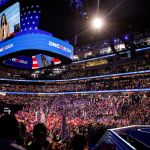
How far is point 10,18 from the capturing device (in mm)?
14156

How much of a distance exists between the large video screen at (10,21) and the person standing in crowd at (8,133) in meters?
13.9

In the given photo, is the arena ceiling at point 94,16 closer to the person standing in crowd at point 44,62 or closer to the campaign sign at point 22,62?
the person standing in crowd at point 44,62

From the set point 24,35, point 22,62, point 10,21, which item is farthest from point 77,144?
point 22,62

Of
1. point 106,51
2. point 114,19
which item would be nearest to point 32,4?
point 114,19

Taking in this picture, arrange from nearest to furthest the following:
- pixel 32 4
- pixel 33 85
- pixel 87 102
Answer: pixel 32 4
pixel 87 102
pixel 33 85

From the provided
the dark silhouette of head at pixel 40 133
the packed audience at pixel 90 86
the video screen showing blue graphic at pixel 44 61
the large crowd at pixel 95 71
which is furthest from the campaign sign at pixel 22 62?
the dark silhouette of head at pixel 40 133

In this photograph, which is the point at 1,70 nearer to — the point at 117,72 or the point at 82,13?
the point at 117,72

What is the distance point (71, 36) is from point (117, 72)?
17664mm

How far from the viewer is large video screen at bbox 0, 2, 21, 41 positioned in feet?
44.8

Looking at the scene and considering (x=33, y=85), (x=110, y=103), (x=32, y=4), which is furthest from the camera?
(x=33, y=85)

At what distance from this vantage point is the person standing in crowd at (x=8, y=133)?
45.6 inches

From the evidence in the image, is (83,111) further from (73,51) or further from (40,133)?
(40,133)

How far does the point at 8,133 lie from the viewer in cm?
131

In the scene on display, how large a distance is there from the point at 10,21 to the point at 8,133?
50.1 ft
